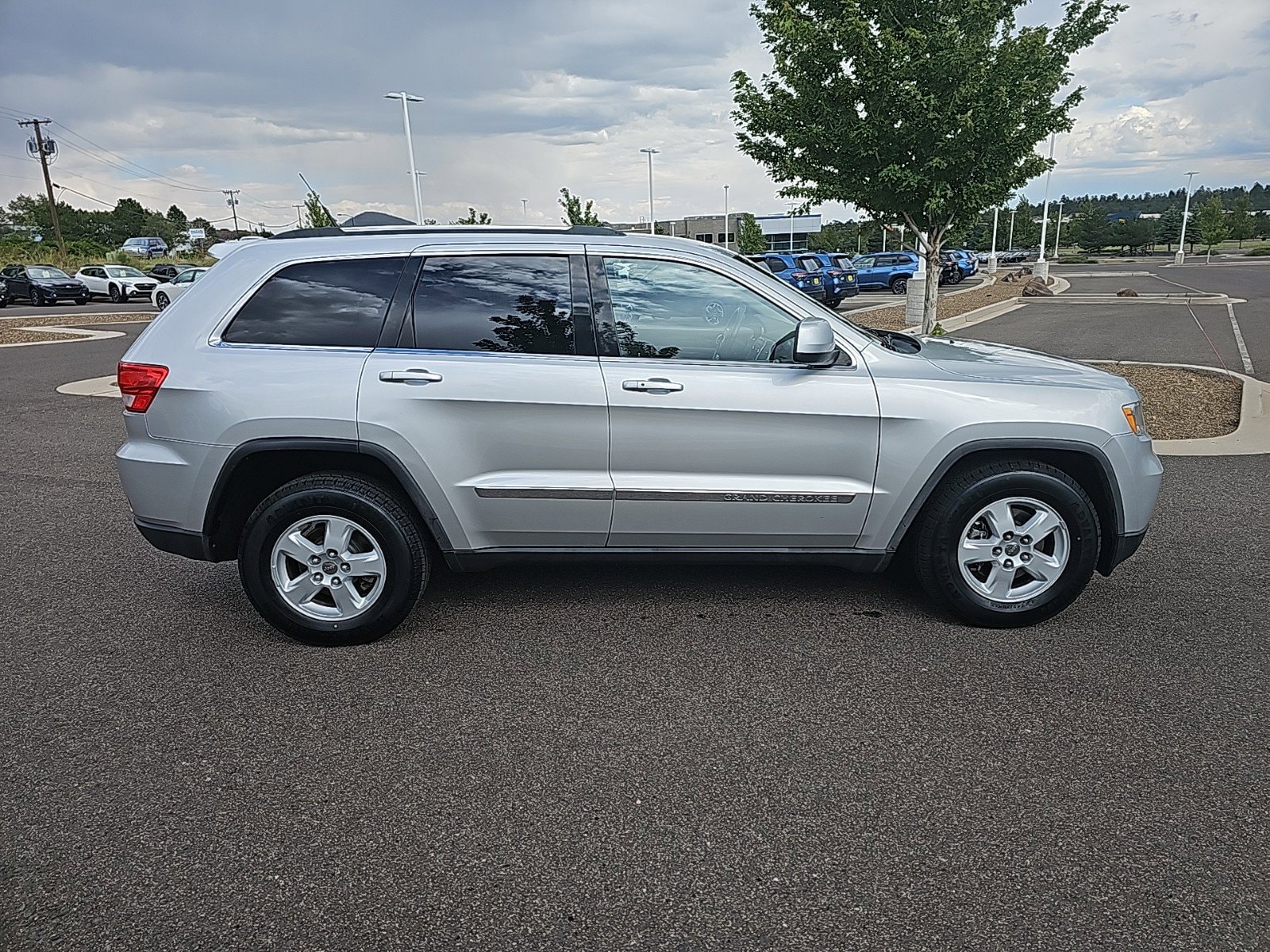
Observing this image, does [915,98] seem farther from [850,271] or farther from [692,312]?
[850,271]

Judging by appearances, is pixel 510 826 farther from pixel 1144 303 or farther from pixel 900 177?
pixel 1144 303

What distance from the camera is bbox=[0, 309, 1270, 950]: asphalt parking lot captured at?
2500mm

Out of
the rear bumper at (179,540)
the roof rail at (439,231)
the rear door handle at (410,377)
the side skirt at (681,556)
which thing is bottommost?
the side skirt at (681,556)

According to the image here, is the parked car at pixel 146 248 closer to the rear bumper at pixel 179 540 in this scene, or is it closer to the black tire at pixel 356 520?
the rear bumper at pixel 179 540

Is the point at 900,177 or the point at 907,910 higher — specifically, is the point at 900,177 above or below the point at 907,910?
above

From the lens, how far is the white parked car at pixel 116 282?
38.7m

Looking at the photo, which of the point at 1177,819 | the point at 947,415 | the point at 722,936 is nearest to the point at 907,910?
the point at 722,936

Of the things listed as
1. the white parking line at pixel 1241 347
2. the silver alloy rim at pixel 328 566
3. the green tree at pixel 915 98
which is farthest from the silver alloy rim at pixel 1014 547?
the white parking line at pixel 1241 347

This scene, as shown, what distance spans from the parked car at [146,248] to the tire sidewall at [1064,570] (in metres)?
67.5

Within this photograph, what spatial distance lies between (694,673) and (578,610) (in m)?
0.90

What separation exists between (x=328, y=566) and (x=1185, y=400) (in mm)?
9358

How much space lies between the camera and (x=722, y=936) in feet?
7.91

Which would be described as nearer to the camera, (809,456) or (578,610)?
(809,456)

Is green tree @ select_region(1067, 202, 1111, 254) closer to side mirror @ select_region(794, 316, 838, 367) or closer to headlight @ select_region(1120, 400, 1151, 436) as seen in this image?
headlight @ select_region(1120, 400, 1151, 436)
